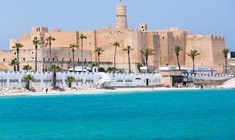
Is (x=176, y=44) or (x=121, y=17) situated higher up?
(x=121, y=17)

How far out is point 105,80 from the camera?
257 feet

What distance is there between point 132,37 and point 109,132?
6263 centimetres

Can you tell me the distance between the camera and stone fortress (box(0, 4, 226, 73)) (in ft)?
311

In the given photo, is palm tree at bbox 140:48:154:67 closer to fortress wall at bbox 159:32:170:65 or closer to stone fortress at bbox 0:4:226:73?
stone fortress at bbox 0:4:226:73

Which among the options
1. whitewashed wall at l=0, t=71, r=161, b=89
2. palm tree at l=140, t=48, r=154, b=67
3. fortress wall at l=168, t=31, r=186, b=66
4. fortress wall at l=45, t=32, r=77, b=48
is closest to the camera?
whitewashed wall at l=0, t=71, r=161, b=89

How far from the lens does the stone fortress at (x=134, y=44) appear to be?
9488 cm

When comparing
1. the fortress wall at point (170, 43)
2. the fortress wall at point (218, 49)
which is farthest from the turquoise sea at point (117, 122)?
the fortress wall at point (218, 49)

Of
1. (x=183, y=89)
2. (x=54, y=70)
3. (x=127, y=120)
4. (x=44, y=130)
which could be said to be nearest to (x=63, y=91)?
(x=54, y=70)

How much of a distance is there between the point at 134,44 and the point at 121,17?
7.86 metres

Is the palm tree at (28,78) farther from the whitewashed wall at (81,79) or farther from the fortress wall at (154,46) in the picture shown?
the fortress wall at (154,46)

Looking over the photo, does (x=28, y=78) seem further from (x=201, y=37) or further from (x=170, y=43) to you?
(x=201, y=37)

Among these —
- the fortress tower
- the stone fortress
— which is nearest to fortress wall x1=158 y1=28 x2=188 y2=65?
the stone fortress

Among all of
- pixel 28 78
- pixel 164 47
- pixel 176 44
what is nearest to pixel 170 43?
pixel 164 47

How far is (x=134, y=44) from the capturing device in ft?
311
